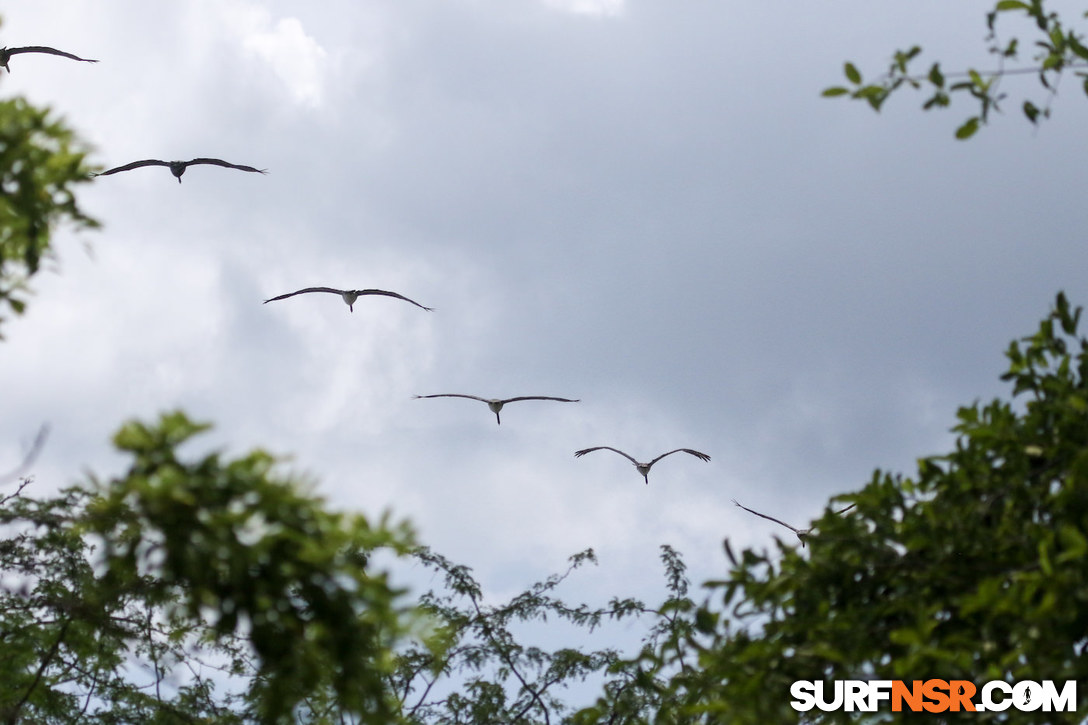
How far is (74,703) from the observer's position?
11.0 metres

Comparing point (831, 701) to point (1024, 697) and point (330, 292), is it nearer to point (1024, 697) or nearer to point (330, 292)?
point (1024, 697)

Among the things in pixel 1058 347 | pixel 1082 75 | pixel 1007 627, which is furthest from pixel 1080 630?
pixel 1082 75

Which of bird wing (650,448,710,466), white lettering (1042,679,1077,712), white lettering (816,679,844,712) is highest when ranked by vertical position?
bird wing (650,448,710,466)

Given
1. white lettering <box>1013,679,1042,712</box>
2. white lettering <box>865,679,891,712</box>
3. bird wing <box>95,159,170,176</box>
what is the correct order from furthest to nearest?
bird wing <box>95,159,170,176</box>, white lettering <box>865,679,891,712</box>, white lettering <box>1013,679,1042,712</box>

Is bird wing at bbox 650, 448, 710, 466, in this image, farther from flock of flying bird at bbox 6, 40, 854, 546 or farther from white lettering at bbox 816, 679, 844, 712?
white lettering at bbox 816, 679, 844, 712

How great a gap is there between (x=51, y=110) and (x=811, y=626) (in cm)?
412

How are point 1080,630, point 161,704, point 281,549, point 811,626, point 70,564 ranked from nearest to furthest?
point 281,549 < point 1080,630 < point 811,626 < point 161,704 < point 70,564

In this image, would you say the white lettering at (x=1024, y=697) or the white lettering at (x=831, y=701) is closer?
the white lettering at (x=1024, y=697)

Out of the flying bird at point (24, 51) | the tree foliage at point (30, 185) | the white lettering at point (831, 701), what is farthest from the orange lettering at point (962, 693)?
the flying bird at point (24, 51)

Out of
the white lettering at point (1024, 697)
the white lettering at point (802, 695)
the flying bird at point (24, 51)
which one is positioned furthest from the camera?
the flying bird at point (24, 51)

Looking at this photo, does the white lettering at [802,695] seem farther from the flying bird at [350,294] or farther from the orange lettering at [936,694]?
the flying bird at [350,294]

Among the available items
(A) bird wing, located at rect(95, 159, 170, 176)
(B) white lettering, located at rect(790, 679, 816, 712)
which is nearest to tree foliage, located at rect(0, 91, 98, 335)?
(B) white lettering, located at rect(790, 679, 816, 712)

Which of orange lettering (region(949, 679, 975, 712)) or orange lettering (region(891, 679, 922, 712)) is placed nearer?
orange lettering (region(949, 679, 975, 712))

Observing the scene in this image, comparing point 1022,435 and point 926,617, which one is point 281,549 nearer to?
point 926,617
